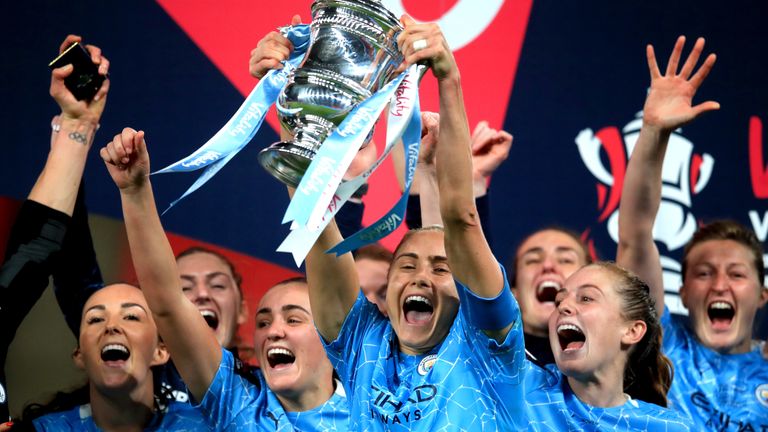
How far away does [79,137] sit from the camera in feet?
9.06

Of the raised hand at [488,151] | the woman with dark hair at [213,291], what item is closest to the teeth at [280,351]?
the woman with dark hair at [213,291]

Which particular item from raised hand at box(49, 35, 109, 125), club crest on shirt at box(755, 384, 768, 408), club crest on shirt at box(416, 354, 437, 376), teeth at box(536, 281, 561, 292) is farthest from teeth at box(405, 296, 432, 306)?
club crest on shirt at box(755, 384, 768, 408)

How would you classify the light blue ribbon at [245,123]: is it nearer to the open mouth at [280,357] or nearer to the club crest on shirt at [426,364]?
the club crest on shirt at [426,364]

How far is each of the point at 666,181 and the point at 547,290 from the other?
2.85ft

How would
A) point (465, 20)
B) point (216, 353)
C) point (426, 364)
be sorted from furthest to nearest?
point (465, 20) → point (216, 353) → point (426, 364)

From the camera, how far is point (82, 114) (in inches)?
109

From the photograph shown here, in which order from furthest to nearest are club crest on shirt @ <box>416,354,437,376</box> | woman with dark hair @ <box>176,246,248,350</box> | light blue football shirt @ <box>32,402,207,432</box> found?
1. woman with dark hair @ <box>176,246,248,350</box>
2. light blue football shirt @ <box>32,402,207,432</box>
3. club crest on shirt @ <box>416,354,437,376</box>

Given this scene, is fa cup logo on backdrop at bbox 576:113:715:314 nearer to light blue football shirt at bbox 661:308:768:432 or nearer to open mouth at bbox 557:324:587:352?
light blue football shirt at bbox 661:308:768:432

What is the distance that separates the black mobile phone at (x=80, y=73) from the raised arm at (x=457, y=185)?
0.93m

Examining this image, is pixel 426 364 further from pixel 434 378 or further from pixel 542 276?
pixel 542 276

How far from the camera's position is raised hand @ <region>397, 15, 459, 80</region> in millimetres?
1987

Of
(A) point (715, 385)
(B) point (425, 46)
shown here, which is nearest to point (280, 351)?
(B) point (425, 46)

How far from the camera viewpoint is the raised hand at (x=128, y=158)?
7.44 feet

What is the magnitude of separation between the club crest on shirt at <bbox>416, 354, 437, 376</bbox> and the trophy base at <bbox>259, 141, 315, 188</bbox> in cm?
48
